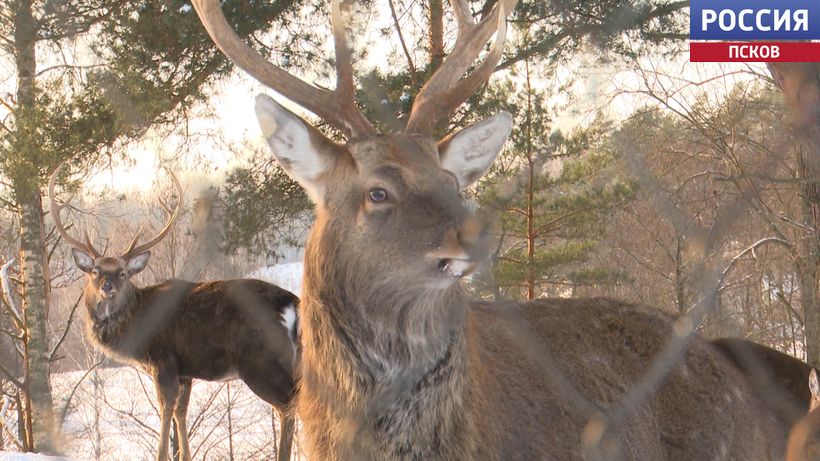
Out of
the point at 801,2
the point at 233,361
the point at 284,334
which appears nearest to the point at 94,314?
the point at 233,361

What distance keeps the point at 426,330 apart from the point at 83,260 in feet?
24.0

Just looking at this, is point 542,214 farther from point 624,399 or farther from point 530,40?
point 624,399

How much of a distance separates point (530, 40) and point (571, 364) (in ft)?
21.4

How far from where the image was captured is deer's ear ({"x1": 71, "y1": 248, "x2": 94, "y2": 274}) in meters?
9.02

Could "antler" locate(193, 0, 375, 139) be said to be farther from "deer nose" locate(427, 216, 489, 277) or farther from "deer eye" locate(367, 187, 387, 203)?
"deer nose" locate(427, 216, 489, 277)

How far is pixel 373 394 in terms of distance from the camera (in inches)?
108

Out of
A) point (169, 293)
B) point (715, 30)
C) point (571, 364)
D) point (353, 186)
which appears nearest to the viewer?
point (353, 186)

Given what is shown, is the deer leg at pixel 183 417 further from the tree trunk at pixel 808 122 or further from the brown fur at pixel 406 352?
the tree trunk at pixel 808 122

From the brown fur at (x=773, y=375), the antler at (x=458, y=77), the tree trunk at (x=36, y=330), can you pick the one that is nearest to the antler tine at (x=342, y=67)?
the antler at (x=458, y=77)

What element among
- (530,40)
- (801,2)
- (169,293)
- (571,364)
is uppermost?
(530,40)

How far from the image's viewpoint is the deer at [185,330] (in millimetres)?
7789

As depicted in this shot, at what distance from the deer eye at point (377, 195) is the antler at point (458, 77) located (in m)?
0.52

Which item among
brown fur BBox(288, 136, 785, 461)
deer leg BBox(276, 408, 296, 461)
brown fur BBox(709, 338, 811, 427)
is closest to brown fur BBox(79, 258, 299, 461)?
deer leg BBox(276, 408, 296, 461)

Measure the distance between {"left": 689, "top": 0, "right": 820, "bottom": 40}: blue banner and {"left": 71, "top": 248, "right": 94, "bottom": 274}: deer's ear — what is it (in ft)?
22.3
